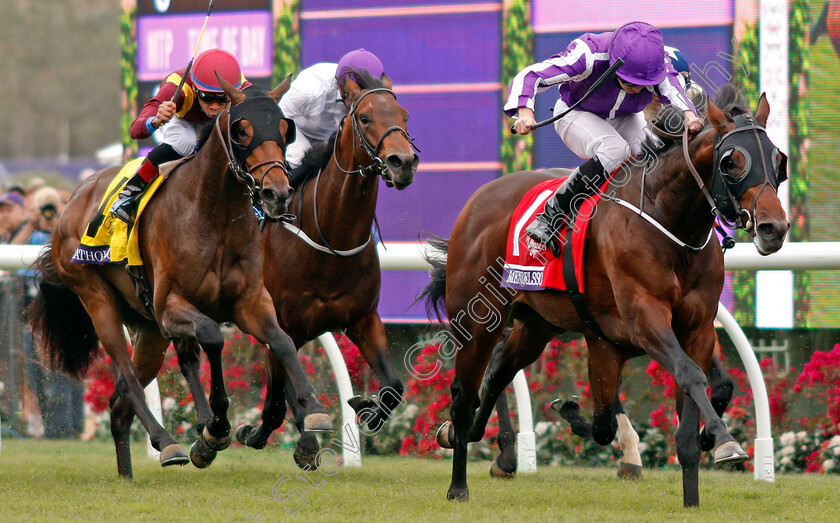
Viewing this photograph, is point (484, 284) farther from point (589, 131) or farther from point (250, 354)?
point (250, 354)

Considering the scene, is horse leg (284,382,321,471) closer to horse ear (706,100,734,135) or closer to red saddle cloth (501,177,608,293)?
red saddle cloth (501,177,608,293)

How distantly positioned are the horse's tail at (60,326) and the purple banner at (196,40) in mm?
2034

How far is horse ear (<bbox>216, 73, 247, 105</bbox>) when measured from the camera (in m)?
4.43

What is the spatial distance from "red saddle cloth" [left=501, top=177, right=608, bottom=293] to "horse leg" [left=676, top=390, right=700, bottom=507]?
2.26 feet

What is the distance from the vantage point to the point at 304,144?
18.0 feet

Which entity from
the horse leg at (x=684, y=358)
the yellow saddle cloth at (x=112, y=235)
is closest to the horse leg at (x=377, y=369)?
the yellow saddle cloth at (x=112, y=235)

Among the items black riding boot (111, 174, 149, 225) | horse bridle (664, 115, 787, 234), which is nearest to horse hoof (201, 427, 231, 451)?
black riding boot (111, 174, 149, 225)

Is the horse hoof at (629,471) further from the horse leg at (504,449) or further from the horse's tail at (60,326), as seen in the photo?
the horse's tail at (60,326)

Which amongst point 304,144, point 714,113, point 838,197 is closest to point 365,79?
point 304,144

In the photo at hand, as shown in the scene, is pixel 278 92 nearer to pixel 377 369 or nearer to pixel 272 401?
pixel 377 369

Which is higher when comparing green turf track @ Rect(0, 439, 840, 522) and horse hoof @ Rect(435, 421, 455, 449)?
horse hoof @ Rect(435, 421, 455, 449)

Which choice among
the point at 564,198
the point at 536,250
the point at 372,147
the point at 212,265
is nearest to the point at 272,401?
the point at 212,265

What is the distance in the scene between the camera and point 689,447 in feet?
13.3

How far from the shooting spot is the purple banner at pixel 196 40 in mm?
7285
